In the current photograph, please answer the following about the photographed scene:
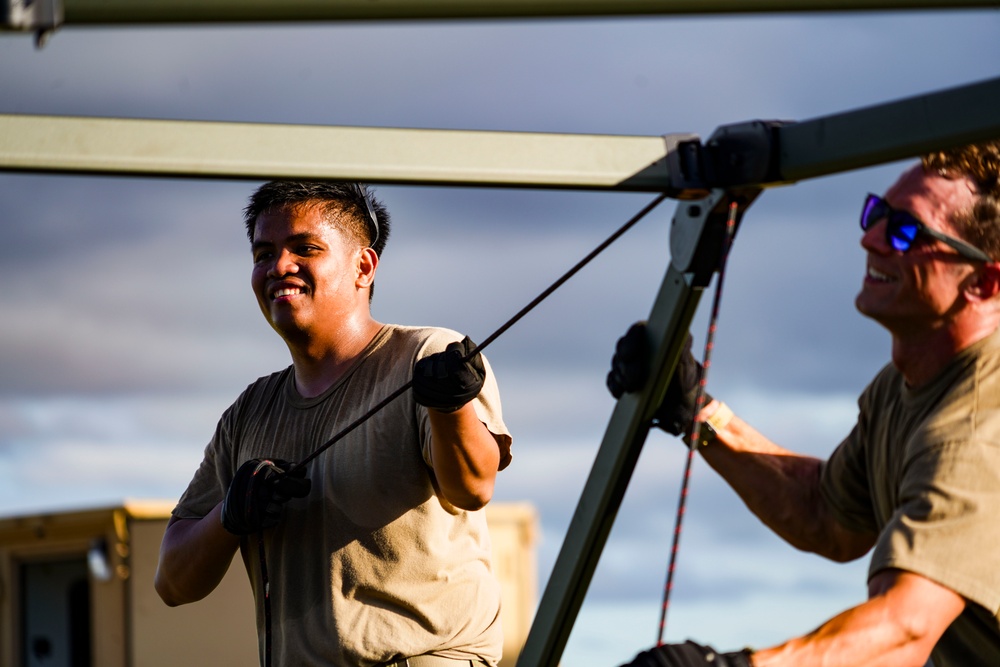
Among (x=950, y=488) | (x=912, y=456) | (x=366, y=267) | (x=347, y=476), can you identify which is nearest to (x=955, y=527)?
(x=950, y=488)

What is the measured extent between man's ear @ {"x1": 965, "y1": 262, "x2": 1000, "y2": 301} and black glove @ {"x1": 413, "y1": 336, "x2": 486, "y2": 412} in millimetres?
940

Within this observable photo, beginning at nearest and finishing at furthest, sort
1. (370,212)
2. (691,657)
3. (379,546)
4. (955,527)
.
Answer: (691,657) → (955,527) → (379,546) → (370,212)

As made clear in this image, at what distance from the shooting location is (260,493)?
289cm

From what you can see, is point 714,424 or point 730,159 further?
point 714,424

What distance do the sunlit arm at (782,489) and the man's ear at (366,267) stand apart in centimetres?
88

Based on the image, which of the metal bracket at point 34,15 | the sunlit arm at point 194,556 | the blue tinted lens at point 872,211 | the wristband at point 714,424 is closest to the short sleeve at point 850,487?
the wristband at point 714,424

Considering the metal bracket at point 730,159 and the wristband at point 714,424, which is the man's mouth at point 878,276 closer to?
the metal bracket at point 730,159

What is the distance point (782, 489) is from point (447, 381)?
80 centimetres

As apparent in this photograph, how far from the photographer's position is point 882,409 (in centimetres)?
267

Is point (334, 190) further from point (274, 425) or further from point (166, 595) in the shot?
point (166, 595)

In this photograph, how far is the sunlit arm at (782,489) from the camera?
2.91 metres

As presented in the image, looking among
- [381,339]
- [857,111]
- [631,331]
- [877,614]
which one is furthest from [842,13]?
[381,339]

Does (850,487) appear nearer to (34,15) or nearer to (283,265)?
(283,265)

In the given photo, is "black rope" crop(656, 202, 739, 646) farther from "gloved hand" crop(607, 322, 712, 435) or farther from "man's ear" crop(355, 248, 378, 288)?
"man's ear" crop(355, 248, 378, 288)
